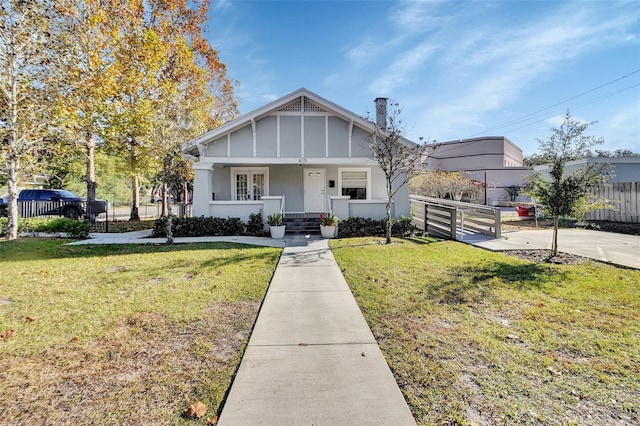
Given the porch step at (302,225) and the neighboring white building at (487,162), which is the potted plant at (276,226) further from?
the neighboring white building at (487,162)

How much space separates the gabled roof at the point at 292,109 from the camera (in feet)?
40.5

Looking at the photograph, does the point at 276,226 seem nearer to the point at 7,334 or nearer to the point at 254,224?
the point at 254,224

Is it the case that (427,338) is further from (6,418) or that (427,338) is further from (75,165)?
(75,165)

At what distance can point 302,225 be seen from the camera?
12.7 metres

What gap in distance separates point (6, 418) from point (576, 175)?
10197mm

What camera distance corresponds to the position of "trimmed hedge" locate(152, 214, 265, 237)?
11633 millimetres

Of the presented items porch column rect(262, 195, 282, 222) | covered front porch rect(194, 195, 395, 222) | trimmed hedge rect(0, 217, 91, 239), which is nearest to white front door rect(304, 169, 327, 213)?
covered front porch rect(194, 195, 395, 222)

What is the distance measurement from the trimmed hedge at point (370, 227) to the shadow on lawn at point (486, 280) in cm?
500

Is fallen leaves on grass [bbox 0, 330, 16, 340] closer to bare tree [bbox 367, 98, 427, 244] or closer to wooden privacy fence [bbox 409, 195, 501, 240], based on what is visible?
bare tree [bbox 367, 98, 427, 244]

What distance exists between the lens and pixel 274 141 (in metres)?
12.9

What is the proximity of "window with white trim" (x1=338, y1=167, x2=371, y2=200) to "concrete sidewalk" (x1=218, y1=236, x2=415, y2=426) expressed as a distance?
1014 cm


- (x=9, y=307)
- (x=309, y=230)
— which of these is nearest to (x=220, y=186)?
(x=309, y=230)

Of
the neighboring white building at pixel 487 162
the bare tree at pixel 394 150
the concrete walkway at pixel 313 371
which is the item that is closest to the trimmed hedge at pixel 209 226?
the bare tree at pixel 394 150

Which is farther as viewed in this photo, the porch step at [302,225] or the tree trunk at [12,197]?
the porch step at [302,225]
